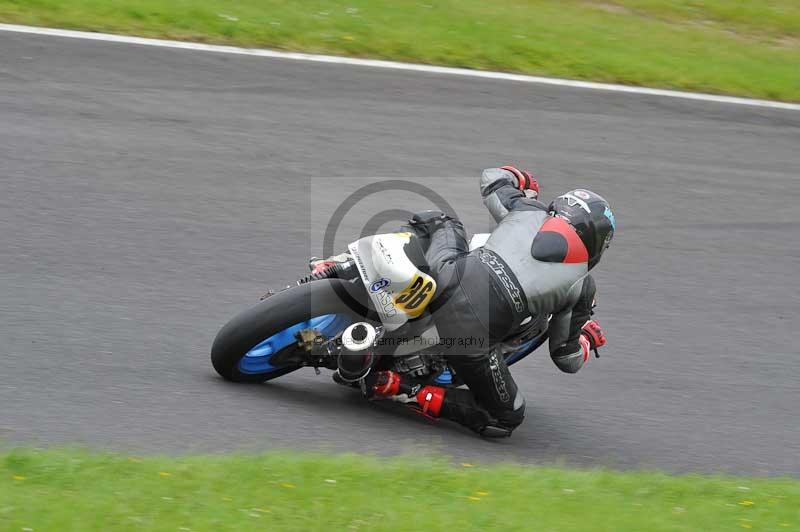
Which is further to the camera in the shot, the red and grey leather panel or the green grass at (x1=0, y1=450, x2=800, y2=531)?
the red and grey leather panel

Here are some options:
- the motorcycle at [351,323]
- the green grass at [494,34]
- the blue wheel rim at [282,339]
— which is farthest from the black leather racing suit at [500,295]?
the green grass at [494,34]

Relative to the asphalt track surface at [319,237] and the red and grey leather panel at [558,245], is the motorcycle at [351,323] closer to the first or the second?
the asphalt track surface at [319,237]

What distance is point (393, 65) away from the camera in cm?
1116

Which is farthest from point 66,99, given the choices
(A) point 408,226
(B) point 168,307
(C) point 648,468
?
(C) point 648,468

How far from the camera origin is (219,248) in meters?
7.57

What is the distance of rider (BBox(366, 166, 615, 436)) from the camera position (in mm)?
5453

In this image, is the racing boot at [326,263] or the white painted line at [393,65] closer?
the racing boot at [326,263]

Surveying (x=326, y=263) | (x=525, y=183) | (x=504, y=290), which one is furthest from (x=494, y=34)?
(x=504, y=290)

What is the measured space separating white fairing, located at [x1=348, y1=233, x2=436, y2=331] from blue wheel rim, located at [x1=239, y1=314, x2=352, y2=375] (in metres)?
0.27

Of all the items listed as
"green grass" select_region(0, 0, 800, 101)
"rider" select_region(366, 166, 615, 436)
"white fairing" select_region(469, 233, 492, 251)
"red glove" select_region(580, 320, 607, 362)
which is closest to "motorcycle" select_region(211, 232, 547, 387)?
"white fairing" select_region(469, 233, 492, 251)

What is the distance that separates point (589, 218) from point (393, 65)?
6048 mm

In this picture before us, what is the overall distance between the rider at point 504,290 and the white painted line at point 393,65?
547 centimetres

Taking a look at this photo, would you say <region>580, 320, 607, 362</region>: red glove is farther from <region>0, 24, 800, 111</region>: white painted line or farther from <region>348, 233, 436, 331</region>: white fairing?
<region>0, 24, 800, 111</region>: white painted line

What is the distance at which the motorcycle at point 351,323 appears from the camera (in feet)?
17.2
